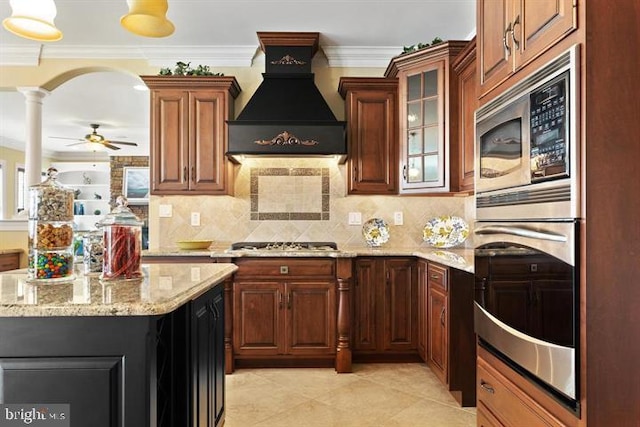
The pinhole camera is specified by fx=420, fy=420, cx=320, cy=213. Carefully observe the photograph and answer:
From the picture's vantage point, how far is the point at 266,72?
11.9ft

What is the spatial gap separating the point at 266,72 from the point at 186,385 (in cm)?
281

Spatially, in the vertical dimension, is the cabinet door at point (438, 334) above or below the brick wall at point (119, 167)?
below

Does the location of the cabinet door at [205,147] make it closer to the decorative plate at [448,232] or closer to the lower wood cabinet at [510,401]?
the decorative plate at [448,232]

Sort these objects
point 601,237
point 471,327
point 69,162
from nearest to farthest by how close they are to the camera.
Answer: point 601,237 → point 471,327 → point 69,162

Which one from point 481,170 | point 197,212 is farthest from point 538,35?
point 197,212

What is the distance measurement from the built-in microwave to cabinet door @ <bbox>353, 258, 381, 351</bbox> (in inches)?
66.3

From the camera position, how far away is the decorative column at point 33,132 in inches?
154

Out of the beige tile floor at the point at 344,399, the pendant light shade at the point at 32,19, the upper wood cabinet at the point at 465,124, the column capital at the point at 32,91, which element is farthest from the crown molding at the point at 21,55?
the upper wood cabinet at the point at 465,124

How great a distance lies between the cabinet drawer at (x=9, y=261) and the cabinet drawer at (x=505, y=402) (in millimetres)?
4651

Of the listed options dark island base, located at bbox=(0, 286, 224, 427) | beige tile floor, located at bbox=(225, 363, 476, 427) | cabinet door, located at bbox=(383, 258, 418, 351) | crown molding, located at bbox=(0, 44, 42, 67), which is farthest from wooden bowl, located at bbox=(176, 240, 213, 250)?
dark island base, located at bbox=(0, 286, 224, 427)

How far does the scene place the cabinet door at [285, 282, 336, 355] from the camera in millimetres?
3230

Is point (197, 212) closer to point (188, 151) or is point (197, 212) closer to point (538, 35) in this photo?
point (188, 151)

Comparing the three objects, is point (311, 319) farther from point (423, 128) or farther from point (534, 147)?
point (534, 147)

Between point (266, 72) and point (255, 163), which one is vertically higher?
point (266, 72)
